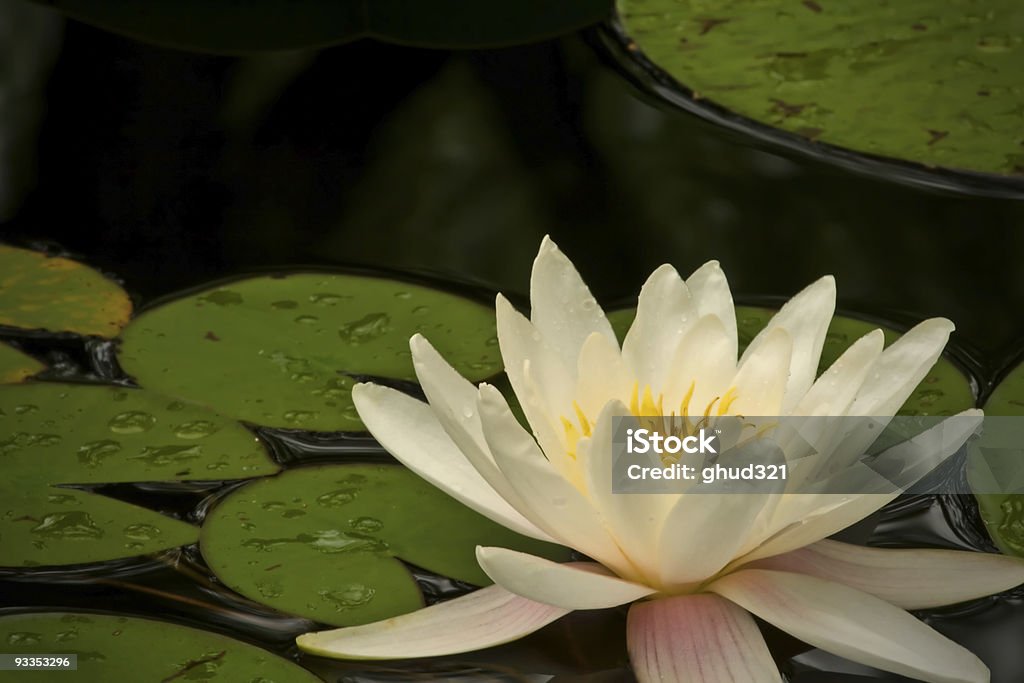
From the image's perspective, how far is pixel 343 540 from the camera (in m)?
1.16

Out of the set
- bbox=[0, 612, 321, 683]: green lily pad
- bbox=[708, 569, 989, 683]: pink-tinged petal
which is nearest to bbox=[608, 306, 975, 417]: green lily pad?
bbox=[708, 569, 989, 683]: pink-tinged petal

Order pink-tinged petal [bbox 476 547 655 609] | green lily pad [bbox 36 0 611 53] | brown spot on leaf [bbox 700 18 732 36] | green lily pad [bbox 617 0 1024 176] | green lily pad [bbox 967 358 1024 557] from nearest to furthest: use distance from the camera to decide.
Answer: pink-tinged petal [bbox 476 547 655 609], green lily pad [bbox 967 358 1024 557], green lily pad [bbox 617 0 1024 176], brown spot on leaf [bbox 700 18 732 36], green lily pad [bbox 36 0 611 53]

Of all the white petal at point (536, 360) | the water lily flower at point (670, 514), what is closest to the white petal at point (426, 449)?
the water lily flower at point (670, 514)

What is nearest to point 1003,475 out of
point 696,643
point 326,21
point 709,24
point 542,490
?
point 696,643

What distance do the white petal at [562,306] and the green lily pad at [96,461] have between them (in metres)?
0.38

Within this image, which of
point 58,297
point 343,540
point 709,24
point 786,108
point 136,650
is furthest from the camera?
point 709,24

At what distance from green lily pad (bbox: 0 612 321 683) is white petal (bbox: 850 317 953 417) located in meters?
0.61

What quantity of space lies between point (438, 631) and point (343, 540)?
0.19 metres

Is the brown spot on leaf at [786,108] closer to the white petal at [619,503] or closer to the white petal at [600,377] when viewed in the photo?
the white petal at [600,377]

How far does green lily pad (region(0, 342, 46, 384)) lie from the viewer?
1.42 metres

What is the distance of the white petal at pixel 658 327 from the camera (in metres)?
1.10

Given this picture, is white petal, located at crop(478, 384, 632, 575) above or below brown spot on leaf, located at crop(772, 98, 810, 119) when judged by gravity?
below

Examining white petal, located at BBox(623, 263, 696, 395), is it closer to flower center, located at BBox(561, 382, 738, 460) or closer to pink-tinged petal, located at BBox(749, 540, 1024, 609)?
flower center, located at BBox(561, 382, 738, 460)

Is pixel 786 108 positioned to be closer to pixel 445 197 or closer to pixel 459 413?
pixel 445 197
